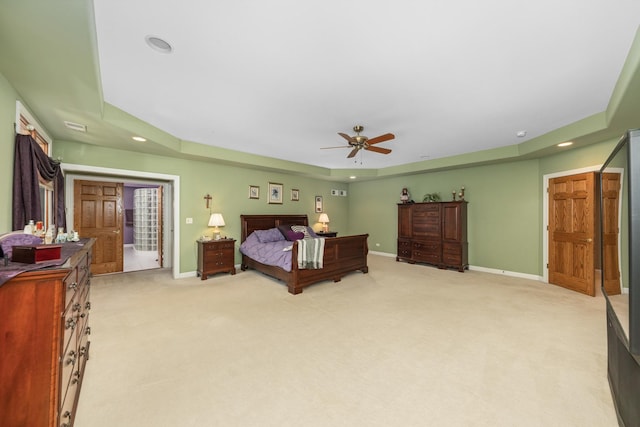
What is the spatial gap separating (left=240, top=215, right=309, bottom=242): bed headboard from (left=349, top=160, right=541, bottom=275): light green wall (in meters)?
3.25

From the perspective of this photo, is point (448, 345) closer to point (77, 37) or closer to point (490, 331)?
point (490, 331)

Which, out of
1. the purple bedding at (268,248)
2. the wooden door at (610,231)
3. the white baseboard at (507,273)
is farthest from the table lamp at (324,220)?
the wooden door at (610,231)

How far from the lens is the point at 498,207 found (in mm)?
5637

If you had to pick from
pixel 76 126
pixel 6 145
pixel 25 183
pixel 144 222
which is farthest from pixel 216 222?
pixel 144 222

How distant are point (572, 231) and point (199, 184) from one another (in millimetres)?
6880

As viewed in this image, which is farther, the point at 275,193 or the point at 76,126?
the point at 275,193

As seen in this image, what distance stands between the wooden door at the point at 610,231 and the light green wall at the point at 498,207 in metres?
3.65

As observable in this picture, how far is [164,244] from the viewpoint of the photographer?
6.11 metres

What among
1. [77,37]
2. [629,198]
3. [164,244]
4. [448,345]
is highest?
[77,37]

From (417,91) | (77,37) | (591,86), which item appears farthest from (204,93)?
(591,86)

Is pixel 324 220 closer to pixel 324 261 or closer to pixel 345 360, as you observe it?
pixel 324 261

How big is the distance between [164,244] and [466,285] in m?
6.42

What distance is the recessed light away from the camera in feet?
6.57

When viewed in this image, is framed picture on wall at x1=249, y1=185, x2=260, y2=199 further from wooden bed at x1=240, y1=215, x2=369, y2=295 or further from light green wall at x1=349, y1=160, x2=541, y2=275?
light green wall at x1=349, y1=160, x2=541, y2=275
